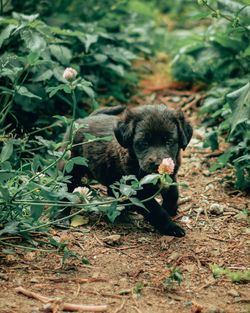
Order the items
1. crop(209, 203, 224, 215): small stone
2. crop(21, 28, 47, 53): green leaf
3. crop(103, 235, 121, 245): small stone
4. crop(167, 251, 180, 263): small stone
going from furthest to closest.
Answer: crop(21, 28, 47, 53): green leaf, crop(209, 203, 224, 215): small stone, crop(103, 235, 121, 245): small stone, crop(167, 251, 180, 263): small stone

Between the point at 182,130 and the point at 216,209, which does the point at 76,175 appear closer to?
the point at 182,130

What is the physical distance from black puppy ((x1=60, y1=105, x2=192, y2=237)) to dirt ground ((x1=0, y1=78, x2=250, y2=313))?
20 cm

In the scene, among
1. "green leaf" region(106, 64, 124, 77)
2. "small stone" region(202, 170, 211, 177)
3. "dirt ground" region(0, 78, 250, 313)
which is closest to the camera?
"dirt ground" region(0, 78, 250, 313)

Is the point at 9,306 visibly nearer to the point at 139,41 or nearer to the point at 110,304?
the point at 110,304

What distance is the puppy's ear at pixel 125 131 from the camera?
5.18m

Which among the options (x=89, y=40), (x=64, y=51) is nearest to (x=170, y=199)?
(x=64, y=51)

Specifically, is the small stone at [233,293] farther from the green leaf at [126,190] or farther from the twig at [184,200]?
the twig at [184,200]

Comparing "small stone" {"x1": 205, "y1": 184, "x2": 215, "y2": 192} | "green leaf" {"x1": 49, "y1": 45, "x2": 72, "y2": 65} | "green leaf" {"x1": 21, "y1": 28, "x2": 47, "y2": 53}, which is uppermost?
"green leaf" {"x1": 21, "y1": 28, "x2": 47, "y2": 53}

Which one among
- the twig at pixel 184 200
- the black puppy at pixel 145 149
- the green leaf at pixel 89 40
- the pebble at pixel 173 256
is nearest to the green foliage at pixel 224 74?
Answer: the twig at pixel 184 200

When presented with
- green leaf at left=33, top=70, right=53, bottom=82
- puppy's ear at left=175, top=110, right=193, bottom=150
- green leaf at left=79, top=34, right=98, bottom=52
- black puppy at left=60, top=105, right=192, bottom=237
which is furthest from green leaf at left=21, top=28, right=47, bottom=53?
puppy's ear at left=175, top=110, right=193, bottom=150

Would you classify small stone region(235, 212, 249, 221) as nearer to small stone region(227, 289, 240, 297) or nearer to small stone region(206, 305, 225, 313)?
small stone region(227, 289, 240, 297)

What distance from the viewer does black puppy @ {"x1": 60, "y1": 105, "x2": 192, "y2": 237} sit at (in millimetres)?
5051

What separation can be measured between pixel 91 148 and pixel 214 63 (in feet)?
10.8

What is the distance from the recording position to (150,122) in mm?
5098
